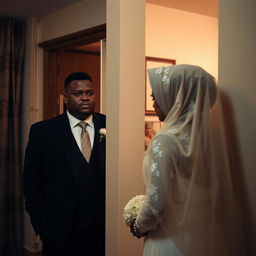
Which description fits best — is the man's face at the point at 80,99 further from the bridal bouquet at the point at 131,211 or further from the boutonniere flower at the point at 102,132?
the bridal bouquet at the point at 131,211

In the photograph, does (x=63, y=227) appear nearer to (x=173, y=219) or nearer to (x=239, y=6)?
(x=173, y=219)

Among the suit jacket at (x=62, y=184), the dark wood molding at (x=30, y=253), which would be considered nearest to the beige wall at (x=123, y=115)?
the suit jacket at (x=62, y=184)

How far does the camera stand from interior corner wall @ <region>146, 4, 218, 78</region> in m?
3.43

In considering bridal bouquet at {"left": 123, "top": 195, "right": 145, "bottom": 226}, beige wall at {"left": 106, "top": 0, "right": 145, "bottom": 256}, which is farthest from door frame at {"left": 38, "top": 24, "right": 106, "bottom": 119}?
bridal bouquet at {"left": 123, "top": 195, "right": 145, "bottom": 226}

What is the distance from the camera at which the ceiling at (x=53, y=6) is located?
3.37 metres

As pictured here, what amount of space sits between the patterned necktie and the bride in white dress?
111 cm

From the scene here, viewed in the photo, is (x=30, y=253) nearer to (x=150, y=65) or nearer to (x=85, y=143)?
(x=85, y=143)

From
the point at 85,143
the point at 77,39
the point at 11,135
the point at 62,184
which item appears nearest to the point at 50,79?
the point at 77,39

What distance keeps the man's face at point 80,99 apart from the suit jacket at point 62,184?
3.9 inches

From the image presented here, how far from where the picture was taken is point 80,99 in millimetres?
2707

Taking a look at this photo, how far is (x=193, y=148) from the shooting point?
4.95ft

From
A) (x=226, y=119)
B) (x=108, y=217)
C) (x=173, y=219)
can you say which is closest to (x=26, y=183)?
(x=108, y=217)

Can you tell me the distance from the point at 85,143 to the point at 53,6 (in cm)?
150

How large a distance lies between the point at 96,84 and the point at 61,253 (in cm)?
271
